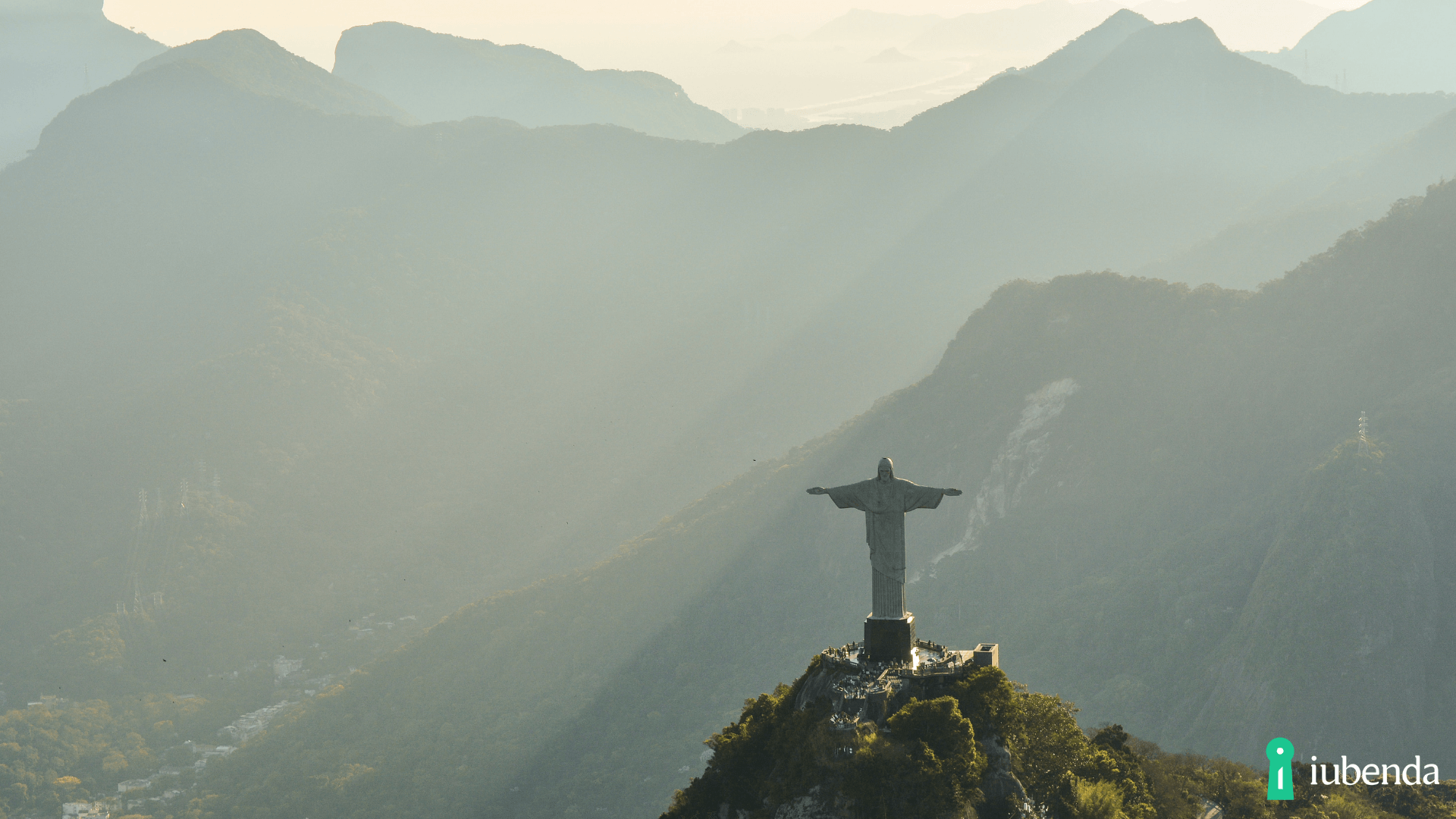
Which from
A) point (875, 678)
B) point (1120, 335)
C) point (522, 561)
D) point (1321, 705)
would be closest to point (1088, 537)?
point (1120, 335)

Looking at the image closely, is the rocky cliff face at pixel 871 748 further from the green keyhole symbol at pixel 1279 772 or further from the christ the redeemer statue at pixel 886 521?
the green keyhole symbol at pixel 1279 772

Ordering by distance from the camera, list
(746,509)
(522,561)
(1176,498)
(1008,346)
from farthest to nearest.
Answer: (522,561) < (746,509) < (1008,346) < (1176,498)

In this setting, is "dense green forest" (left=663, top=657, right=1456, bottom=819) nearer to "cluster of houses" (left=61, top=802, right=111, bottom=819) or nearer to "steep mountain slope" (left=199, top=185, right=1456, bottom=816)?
"steep mountain slope" (left=199, top=185, right=1456, bottom=816)

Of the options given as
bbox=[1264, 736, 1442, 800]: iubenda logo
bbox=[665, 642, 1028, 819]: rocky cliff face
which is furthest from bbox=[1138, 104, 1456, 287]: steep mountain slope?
bbox=[665, 642, 1028, 819]: rocky cliff face

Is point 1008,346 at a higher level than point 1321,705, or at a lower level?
higher

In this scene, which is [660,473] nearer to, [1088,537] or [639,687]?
[639,687]

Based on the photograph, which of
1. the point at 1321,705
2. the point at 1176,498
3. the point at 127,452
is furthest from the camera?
the point at 127,452

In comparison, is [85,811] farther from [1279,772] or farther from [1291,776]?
[1279,772]
